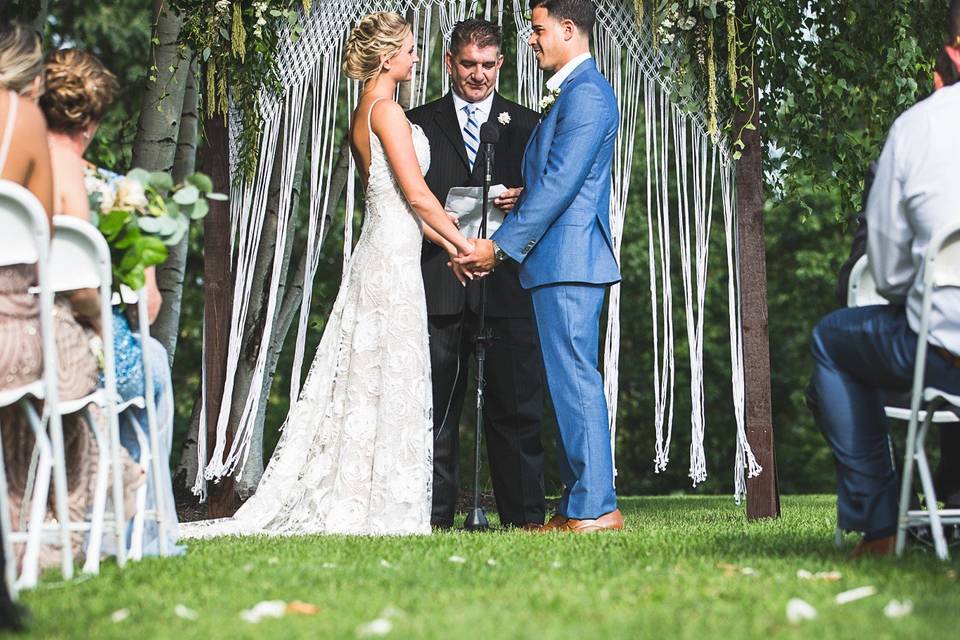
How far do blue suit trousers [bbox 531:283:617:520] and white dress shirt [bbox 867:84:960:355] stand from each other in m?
1.76

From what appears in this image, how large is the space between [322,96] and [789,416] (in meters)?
18.4

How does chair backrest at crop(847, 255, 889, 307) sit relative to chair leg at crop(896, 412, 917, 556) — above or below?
above

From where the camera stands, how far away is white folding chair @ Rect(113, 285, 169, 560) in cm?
396

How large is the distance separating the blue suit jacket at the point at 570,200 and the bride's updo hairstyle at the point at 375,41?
75 cm

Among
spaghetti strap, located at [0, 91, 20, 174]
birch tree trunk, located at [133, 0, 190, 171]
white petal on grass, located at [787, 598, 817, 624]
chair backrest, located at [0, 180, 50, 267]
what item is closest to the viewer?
white petal on grass, located at [787, 598, 817, 624]

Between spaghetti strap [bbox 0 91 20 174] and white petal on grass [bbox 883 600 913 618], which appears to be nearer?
white petal on grass [bbox 883 600 913 618]

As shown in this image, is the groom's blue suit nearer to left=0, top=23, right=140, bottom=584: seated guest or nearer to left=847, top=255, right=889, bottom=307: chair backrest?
left=847, top=255, right=889, bottom=307: chair backrest

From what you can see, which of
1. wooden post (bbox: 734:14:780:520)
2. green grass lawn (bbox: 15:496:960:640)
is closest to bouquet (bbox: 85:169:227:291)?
green grass lawn (bbox: 15:496:960:640)

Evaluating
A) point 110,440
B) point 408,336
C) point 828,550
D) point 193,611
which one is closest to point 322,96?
point 408,336

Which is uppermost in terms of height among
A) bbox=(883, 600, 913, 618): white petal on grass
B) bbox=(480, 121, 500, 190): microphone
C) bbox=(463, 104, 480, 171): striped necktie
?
bbox=(463, 104, 480, 171): striped necktie

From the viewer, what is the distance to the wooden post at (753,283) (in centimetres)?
640

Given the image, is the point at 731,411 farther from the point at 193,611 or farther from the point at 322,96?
the point at 193,611

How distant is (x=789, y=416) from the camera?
77.5 feet

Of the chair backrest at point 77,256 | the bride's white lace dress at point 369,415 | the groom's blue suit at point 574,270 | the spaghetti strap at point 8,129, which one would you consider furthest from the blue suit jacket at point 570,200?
the spaghetti strap at point 8,129
